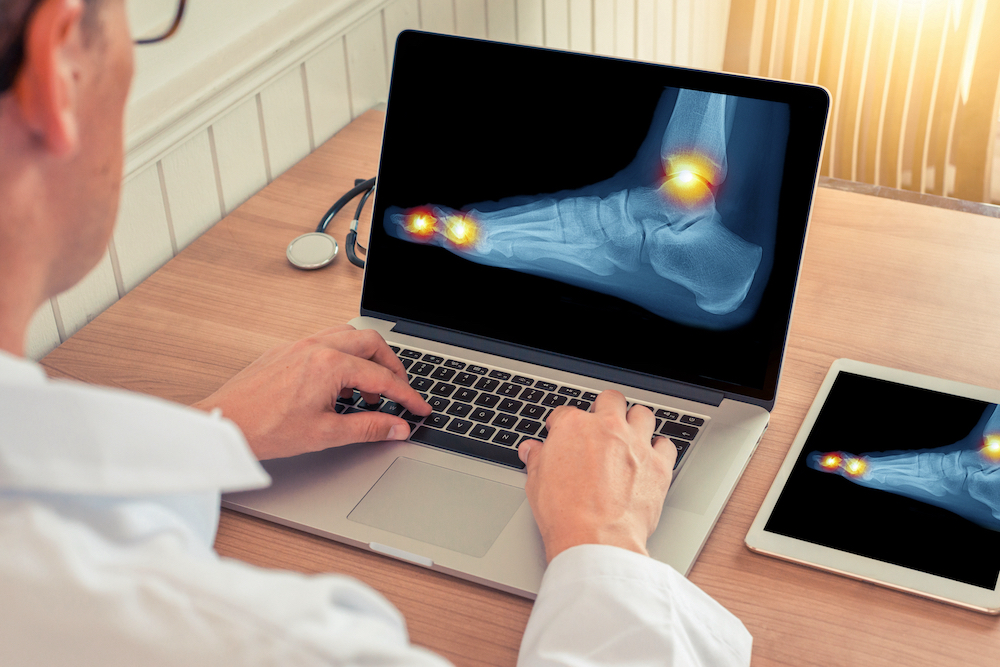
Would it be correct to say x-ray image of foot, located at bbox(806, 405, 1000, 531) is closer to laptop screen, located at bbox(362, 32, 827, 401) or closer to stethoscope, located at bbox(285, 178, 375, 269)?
laptop screen, located at bbox(362, 32, 827, 401)

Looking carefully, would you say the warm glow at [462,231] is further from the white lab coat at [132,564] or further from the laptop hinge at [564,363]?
the white lab coat at [132,564]

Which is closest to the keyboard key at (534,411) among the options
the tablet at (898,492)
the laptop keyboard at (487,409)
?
the laptop keyboard at (487,409)

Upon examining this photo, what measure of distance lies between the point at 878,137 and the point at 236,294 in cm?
171

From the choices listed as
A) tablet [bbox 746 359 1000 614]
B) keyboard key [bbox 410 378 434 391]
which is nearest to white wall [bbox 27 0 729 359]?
keyboard key [bbox 410 378 434 391]

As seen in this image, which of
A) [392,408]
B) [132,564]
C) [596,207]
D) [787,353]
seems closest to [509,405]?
[392,408]

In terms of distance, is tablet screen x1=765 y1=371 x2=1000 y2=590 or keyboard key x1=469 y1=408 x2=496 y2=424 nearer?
tablet screen x1=765 y1=371 x2=1000 y2=590

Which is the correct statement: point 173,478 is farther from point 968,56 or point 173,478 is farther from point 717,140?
point 968,56

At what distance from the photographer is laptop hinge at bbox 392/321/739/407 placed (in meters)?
0.89

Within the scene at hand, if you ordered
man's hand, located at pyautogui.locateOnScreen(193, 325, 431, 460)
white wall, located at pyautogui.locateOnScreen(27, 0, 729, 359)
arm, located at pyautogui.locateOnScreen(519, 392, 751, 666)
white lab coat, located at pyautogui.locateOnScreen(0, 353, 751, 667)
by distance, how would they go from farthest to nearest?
white wall, located at pyautogui.locateOnScreen(27, 0, 729, 359) < man's hand, located at pyautogui.locateOnScreen(193, 325, 431, 460) < arm, located at pyautogui.locateOnScreen(519, 392, 751, 666) < white lab coat, located at pyautogui.locateOnScreen(0, 353, 751, 667)

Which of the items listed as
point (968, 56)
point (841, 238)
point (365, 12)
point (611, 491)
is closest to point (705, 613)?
point (611, 491)

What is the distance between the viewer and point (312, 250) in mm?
1197

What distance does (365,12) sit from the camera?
154 centimetres

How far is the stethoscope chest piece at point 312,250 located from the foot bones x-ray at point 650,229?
0.92 ft

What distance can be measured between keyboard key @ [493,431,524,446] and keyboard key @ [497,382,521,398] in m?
0.05
